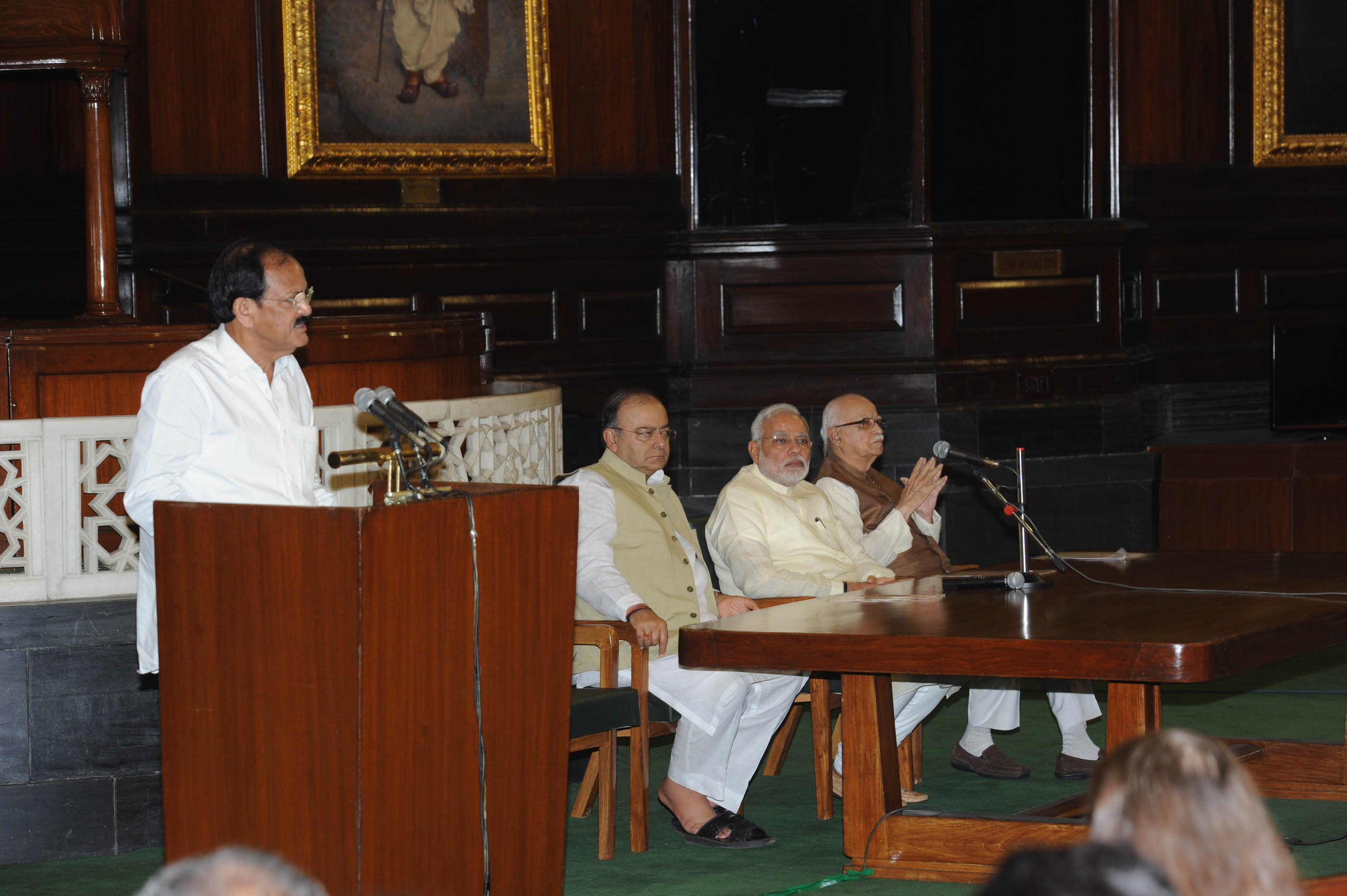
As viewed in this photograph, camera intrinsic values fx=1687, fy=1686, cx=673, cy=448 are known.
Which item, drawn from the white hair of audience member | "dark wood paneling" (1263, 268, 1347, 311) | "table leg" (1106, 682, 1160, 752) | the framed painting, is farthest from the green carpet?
"dark wood paneling" (1263, 268, 1347, 311)

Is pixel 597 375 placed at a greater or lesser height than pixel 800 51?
lesser

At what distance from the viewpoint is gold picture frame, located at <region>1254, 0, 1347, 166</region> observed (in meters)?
8.98

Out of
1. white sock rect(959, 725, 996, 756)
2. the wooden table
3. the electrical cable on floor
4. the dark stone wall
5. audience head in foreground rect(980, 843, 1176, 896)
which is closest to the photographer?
audience head in foreground rect(980, 843, 1176, 896)

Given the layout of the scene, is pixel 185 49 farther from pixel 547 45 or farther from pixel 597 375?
pixel 597 375

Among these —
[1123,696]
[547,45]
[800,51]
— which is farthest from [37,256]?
[1123,696]

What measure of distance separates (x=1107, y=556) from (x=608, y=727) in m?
1.66

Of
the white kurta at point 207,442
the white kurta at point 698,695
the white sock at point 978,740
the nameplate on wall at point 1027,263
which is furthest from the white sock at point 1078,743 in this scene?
the nameplate on wall at point 1027,263

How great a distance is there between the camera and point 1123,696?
145 inches

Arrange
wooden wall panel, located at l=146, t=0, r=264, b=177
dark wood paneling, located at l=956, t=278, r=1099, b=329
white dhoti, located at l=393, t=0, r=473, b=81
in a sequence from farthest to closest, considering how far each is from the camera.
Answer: dark wood paneling, located at l=956, t=278, r=1099, b=329 < white dhoti, located at l=393, t=0, r=473, b=81 < wooden wall panel, located at l=146, t=0, r=264, b=177

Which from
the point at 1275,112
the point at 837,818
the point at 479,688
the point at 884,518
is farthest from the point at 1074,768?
the point at 1275,112

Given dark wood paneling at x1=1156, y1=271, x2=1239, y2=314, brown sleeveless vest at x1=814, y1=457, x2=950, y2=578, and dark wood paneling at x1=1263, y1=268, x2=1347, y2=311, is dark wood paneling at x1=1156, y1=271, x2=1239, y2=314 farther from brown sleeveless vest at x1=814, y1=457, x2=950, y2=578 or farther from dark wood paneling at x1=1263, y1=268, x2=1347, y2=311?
brown sleeveless vest at x1=814, y1=457, x2=950, y2=578

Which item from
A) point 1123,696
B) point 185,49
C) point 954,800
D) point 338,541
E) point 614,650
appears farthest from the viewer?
point 185,49

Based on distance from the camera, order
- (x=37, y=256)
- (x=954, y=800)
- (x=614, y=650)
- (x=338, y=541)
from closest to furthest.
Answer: (x=338, y=541) → (x=614, y=650) → (x=954, y=800) → (x=37, y=256)

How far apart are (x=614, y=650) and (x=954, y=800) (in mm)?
1097
